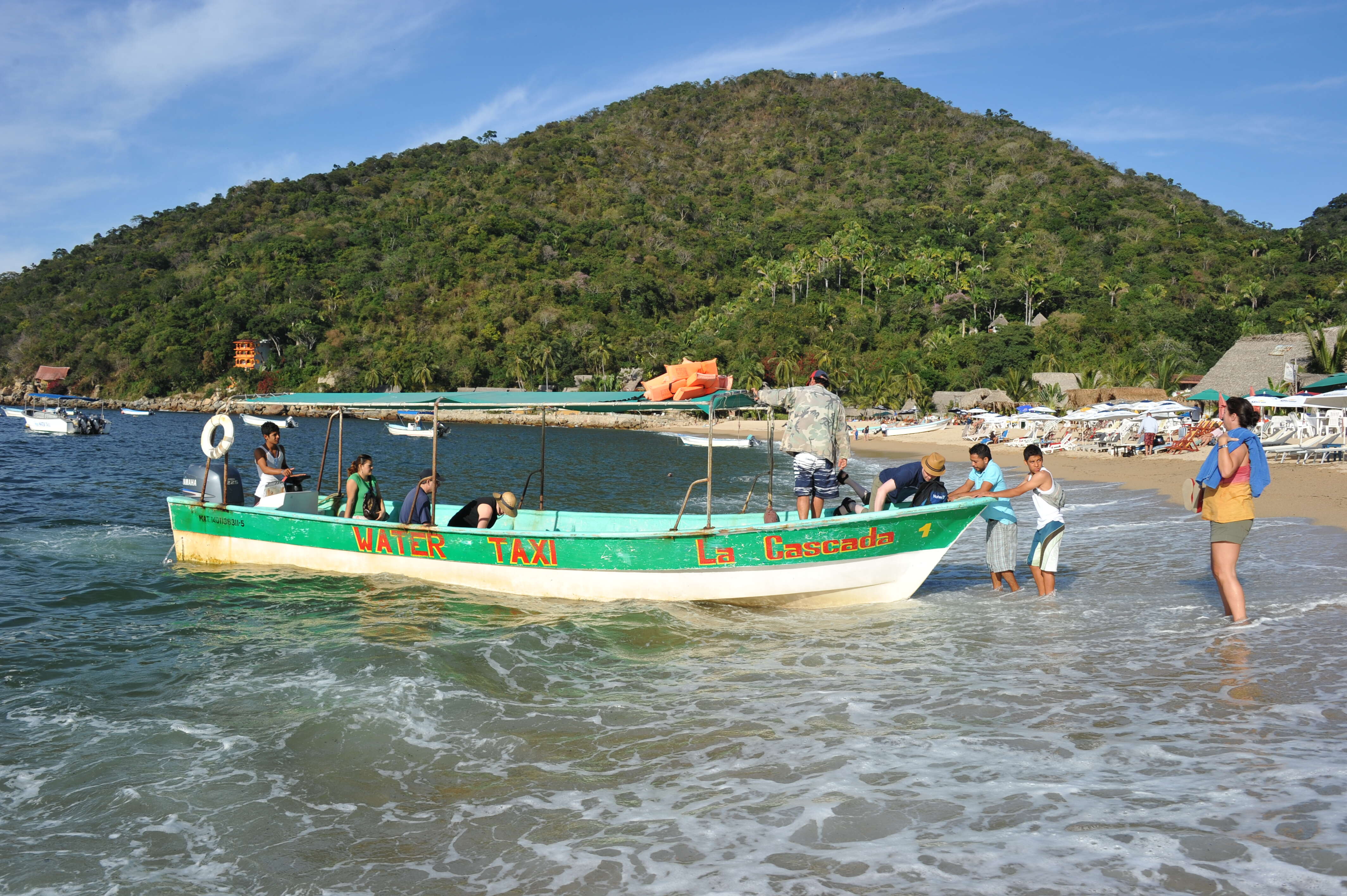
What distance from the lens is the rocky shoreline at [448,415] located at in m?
77.3

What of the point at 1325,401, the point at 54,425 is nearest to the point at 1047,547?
the point at 1325,401

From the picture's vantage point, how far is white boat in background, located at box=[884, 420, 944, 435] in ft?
167

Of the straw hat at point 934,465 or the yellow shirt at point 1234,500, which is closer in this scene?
the yellow shirt at point 1234,500

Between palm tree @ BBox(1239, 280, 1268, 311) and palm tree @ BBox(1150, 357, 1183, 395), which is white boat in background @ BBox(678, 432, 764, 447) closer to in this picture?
palm tree @ BBox(1150, 357, 1183, 395)

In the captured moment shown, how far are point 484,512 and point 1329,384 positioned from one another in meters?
38.8

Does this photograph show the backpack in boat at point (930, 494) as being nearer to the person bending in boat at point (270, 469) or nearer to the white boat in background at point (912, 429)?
the person bending in boat at point (270, 469)

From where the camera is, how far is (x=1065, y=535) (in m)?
14.5

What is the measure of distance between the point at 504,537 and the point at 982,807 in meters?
6.22

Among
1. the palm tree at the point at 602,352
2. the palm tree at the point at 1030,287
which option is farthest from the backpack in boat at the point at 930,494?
the palm tree at the point at 1030,287

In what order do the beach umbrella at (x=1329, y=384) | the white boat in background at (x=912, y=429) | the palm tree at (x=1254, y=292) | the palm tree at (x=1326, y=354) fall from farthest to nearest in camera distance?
the palm tree at (x=1254, y=292), the white boat in background at (x=912, y=429), the palm tree at (x=1326, y=354), the beach umbrella at (x=1329, y=384)

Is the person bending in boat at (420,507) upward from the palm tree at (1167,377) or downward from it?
downward

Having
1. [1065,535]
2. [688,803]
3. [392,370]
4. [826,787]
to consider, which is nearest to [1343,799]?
[826,787]

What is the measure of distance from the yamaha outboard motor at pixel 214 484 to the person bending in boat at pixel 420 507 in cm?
305

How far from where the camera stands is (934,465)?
347 inches
